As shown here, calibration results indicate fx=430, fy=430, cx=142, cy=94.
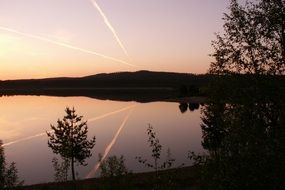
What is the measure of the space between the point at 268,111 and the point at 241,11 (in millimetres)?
9090

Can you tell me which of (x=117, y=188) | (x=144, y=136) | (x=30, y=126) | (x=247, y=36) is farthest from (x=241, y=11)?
(x=30, y=126)

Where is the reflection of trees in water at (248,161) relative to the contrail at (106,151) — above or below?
above

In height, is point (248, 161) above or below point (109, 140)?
above

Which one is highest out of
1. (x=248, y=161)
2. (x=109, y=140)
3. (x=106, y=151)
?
(x=248, y=161)

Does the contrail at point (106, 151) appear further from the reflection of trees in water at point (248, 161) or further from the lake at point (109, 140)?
the reflection of trees in water at point (248, 161)

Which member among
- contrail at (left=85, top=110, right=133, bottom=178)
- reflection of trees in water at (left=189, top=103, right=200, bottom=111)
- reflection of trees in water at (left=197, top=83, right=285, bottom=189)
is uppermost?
reflection of trees in water at (left=189, top=103, right=200, bottom=111)

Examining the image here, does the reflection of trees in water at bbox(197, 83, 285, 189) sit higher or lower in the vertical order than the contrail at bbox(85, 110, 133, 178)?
higher

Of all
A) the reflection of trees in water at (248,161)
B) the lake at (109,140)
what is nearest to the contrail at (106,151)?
the lake at (109,140)

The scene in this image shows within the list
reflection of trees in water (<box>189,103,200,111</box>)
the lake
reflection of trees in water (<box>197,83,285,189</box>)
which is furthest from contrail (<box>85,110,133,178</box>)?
reflection of trees in water (<box>189,103,200,111</box>)

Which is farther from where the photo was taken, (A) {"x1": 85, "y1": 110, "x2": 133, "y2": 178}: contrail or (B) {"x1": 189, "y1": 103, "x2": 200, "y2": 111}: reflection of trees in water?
(B) {"x1": 189, "y1": 103, "x2": 200, "y2": 111}: reflection of trees in water

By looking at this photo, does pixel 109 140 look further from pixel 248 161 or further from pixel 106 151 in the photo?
pixel 248 161

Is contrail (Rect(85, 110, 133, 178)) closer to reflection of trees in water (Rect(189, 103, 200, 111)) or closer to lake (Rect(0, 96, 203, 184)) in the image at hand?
lake (Rect(0, 96, 203, 184))

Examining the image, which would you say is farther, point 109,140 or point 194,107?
point 194,107

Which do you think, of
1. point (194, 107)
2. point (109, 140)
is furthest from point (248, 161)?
point (194, 107)
